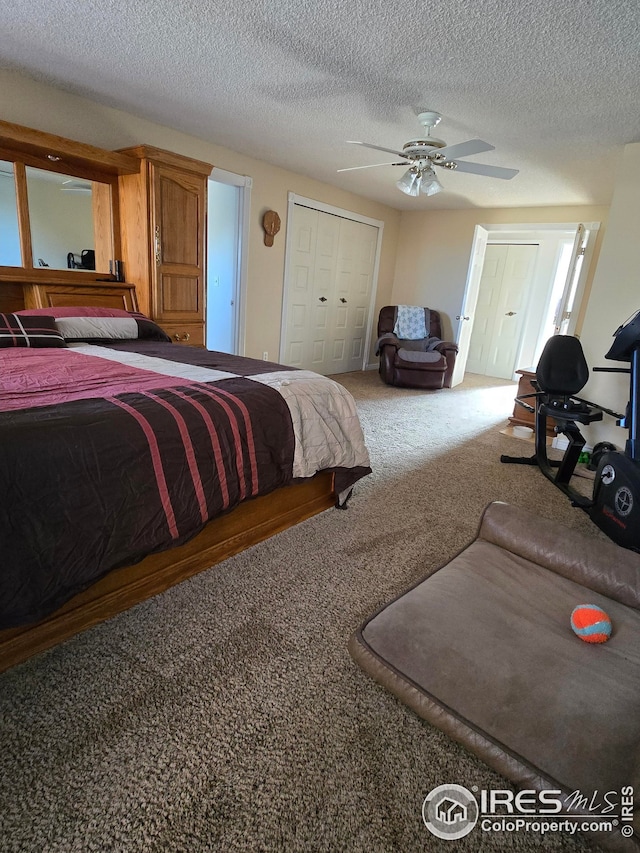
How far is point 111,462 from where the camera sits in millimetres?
1435

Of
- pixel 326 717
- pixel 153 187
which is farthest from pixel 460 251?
pixel 326 717

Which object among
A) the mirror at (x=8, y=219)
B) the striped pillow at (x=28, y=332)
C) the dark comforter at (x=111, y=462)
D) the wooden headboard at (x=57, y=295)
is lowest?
the dark comforter at (x=111, y=462)

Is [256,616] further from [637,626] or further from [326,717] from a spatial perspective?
[637,626]

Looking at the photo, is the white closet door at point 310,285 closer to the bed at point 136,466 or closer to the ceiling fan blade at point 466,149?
the ceiling fan blade at point 466,149

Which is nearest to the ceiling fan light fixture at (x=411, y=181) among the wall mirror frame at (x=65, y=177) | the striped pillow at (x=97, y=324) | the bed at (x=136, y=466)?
the bed at (x=136, y=466)

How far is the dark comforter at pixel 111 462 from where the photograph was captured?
1.26 m

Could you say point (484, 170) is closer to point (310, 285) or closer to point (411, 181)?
point (411, 181)

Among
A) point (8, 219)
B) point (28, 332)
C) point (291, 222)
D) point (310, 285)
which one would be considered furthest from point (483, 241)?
point (28, 332)

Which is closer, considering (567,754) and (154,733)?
(567,754)

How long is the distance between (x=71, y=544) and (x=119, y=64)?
2.89m

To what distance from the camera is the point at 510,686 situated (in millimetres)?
1160

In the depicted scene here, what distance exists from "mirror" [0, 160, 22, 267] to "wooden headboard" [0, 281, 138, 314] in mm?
178

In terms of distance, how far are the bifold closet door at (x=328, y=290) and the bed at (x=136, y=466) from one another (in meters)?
3.07

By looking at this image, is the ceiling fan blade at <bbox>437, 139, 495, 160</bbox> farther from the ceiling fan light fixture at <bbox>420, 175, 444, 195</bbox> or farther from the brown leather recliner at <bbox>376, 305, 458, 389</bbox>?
the brown leather recliner at <bbox>376, 305, 458, 389</bbox>
